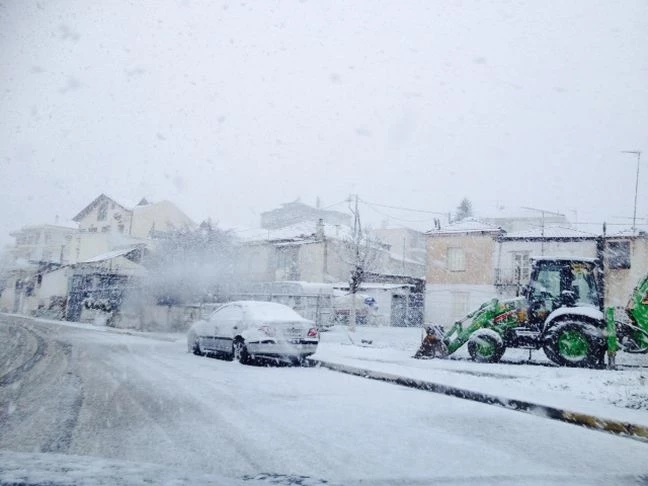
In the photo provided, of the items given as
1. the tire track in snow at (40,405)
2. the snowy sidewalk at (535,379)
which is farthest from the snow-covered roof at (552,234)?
the tire track in snow at (40,405)

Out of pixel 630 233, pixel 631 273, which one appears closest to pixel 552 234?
pixel 630 233

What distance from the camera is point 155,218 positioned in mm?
52531

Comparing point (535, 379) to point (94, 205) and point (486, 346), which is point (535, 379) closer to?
point (486, 346)

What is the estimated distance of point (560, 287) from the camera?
13.9 metres

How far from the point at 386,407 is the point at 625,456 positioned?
312 cm

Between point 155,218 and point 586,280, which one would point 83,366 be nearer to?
point 586,280

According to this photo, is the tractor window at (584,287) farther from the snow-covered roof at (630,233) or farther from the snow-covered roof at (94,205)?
the snow-covered roof at (94,205)

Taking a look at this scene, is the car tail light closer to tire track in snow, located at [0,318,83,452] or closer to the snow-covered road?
the snow-covered road

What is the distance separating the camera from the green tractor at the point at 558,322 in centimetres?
1288

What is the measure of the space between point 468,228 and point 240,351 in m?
24.9

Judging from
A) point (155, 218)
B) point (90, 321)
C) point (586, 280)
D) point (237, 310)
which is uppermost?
point (155, 218)

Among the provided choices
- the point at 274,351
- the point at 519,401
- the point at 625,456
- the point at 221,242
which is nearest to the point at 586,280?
the point at 519,401

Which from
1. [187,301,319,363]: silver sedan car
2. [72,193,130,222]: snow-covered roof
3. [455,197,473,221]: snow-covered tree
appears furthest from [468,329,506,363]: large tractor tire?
[455,197,473,221]: snow-covered tree

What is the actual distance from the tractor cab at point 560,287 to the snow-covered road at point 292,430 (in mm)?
5701
